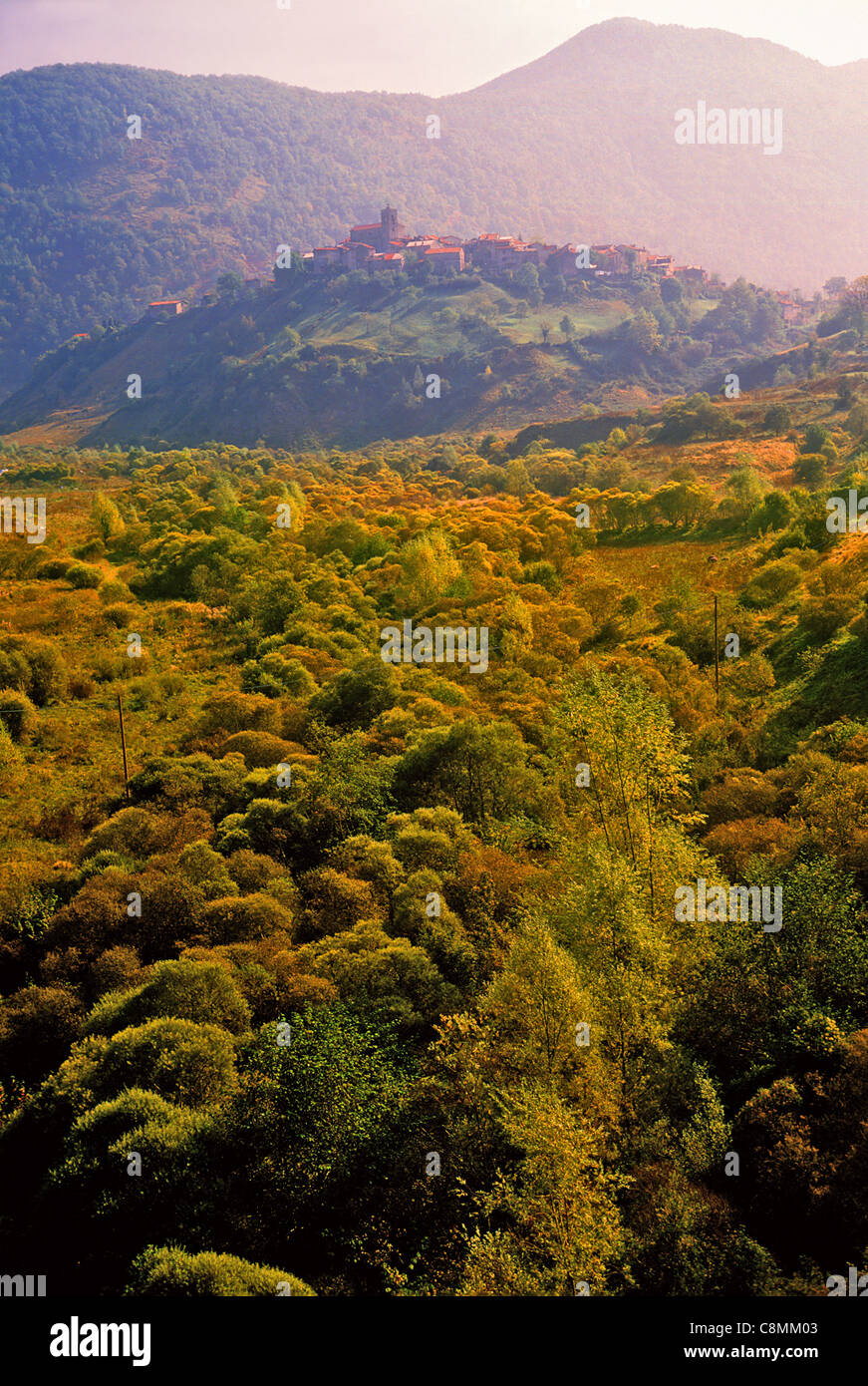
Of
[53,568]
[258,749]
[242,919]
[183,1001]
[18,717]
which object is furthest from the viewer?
[53,568]

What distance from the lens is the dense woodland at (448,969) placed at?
15016 millimetres

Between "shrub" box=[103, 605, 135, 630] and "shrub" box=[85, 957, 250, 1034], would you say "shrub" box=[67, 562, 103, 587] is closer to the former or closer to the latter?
"shrub" box=[103, 605, 135, 630]

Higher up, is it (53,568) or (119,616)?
(53,568)

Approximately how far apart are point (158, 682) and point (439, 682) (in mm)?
14737

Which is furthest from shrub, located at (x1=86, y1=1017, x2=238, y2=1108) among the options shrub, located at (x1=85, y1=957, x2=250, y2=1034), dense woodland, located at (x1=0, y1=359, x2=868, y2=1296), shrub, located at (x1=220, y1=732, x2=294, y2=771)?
shrub, located at (x1=220, y1=732, x2=294, y2=771)

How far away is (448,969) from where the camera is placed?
2088 cm

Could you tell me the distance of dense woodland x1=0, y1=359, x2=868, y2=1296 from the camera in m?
15.0

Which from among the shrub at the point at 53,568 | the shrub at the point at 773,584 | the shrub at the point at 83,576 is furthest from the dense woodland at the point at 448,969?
the shrub at the point at 53,568

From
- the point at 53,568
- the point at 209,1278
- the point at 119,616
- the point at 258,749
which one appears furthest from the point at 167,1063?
the point at 53,568

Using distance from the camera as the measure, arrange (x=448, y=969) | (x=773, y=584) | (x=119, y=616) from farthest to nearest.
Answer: (x=119, y=616) → (x=773, y=584) → (x=448, y=969)

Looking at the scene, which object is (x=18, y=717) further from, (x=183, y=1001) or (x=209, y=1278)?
(x=209, y=1278)

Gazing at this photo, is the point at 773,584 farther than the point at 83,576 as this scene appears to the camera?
No
